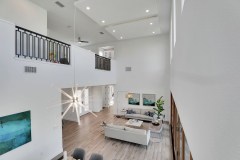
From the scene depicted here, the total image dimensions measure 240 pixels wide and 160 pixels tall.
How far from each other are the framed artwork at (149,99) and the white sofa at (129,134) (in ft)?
11.9

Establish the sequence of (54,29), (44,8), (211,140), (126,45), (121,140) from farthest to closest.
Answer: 1. (126,45)
2. (54,29)
3. (121,140)
4. (44,8)
5. (211,140)

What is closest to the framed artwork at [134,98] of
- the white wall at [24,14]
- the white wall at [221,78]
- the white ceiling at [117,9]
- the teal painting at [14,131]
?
the white ceiling at [117,9]

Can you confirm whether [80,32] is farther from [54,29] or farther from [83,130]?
[83,130]

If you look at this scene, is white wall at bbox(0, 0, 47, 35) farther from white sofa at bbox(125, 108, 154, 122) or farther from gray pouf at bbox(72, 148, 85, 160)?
white sofa at bbox(125, 108, 154, 122)

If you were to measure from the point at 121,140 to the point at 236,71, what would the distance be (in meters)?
7.56

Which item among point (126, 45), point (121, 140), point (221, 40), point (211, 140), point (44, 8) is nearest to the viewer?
point (221, 40)

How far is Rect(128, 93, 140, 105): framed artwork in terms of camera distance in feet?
34.9

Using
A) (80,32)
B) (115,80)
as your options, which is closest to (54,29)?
(80,32)

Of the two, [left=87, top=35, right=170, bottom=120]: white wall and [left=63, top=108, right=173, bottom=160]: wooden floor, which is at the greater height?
[left=87, top=35, right=170, bottom=120]: white wall

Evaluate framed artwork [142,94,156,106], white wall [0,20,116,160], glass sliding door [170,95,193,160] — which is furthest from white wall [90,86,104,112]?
glass sliding door [170,95,193,160]

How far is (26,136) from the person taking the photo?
425 cm

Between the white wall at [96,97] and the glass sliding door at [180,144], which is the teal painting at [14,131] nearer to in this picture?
the glass sliding door at [180,144]

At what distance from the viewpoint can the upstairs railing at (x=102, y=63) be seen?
26.6 ft

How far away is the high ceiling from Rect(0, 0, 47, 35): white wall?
32 cm
